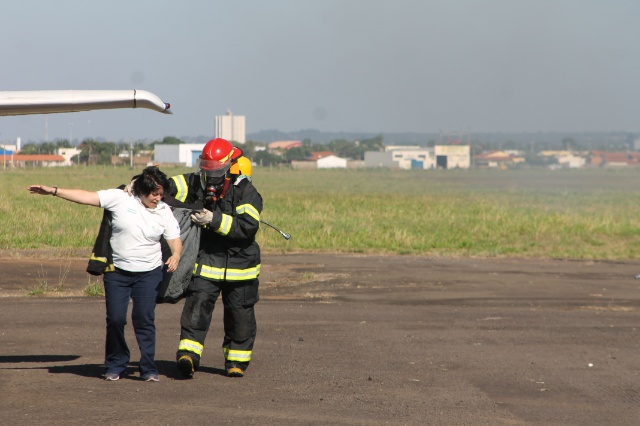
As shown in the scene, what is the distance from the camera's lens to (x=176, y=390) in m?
7.33

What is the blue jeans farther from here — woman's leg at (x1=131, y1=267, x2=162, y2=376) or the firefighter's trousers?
the firefighter's trousers

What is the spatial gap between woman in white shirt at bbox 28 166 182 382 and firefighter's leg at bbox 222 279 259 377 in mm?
638

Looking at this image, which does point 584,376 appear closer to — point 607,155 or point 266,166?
point 266,166

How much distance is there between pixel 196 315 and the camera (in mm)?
7750

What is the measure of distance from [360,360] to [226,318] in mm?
1505

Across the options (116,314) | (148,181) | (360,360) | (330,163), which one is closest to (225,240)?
(148,181)

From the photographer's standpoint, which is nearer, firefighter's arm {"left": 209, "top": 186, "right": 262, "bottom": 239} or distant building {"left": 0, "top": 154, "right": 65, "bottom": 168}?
firefighter's arm {"left": 209, "top": 186, "right": 262, "bottom": 239}

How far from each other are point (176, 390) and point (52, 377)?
1013 millimetres

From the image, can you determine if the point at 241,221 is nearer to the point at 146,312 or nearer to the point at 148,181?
the point at 148,181

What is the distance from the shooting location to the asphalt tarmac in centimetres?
683

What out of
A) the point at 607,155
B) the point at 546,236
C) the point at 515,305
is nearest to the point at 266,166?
the point at 607,155

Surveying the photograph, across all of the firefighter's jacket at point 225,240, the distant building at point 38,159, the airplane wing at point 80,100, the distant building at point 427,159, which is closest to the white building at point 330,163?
the distant building at point 427,159

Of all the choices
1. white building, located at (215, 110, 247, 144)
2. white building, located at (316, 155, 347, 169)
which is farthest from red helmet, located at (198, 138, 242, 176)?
white building, located at (316, 155, 347, 169)

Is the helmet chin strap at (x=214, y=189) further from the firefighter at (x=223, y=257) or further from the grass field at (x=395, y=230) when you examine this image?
the grass field at (x=395, y=230)
